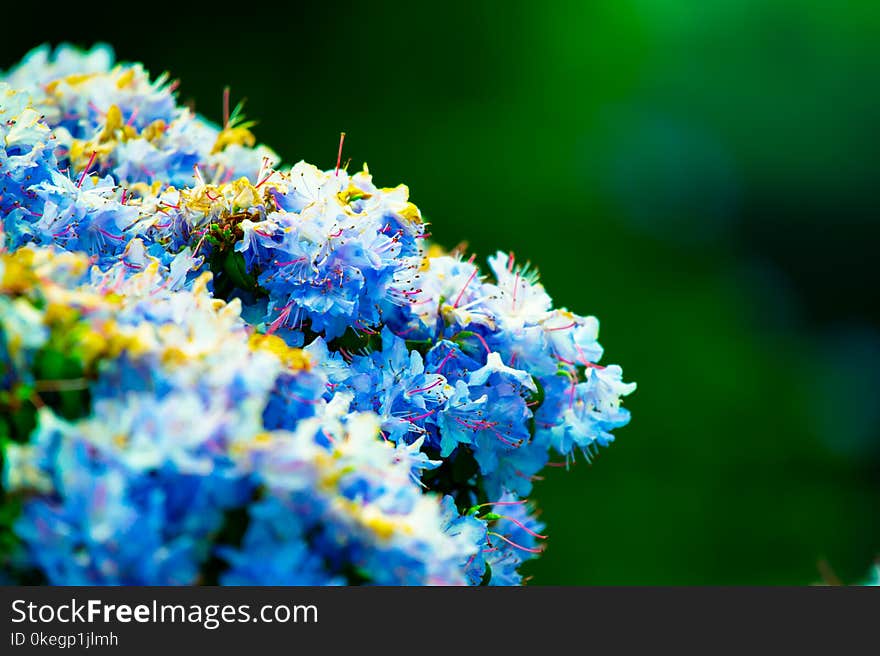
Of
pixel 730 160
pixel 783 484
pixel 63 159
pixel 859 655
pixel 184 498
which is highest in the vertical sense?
pixel 730 160

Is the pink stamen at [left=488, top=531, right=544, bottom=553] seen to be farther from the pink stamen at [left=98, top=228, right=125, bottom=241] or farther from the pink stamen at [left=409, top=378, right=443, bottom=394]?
the pink stamen at [left=98, top=228, right=125, bottom=241]

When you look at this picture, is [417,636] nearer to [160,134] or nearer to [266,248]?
[266,248]

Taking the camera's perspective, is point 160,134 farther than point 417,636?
Yes

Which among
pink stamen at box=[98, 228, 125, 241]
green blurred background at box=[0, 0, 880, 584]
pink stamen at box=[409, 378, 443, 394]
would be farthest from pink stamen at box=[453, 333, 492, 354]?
green blurred background at box=[0, 0, 880, 584]

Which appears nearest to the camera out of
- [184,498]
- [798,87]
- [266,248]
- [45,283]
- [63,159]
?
[184,498]

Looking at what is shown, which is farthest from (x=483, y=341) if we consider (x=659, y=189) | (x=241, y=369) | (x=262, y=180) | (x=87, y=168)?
(x=659, y=189)

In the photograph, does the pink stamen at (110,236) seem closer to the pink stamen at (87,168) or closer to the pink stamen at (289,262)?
the pink stamen at (87,168)

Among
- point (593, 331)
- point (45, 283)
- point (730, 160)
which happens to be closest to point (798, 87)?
point (730, 160)
